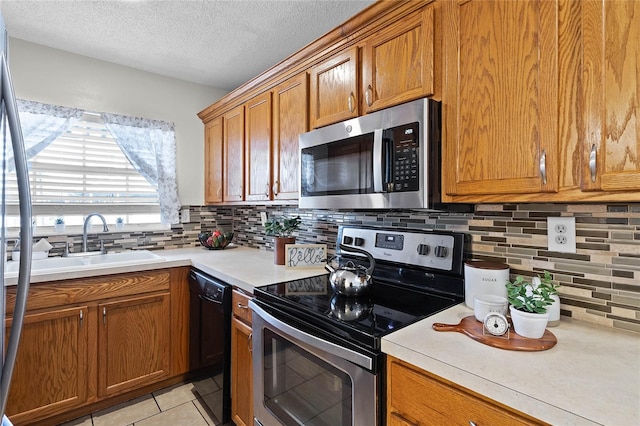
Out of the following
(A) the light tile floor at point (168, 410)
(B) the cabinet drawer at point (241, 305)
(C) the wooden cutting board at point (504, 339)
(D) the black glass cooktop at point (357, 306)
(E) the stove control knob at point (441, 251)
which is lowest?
(A) the light tile floor at point (168, 410)

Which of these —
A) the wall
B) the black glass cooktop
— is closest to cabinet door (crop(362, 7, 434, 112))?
the black glass cooktop

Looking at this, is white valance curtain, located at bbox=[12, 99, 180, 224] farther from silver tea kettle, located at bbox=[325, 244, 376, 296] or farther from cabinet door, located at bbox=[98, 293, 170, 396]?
silver tea kettle, located at bbox=[325, 244, 376, 296]

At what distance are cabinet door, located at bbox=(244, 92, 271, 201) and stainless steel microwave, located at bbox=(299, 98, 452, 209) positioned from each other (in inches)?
22.7

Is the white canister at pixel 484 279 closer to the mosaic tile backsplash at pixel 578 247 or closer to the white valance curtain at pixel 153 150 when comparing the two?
the mosaic tile backsplash at pixel 578 247

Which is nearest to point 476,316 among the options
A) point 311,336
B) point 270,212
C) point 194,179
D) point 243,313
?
point 311,336

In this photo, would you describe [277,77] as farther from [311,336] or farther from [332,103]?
[311,336]

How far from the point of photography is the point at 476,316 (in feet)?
3.46

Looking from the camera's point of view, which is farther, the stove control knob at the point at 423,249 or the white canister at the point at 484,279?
the stove control knob at the point at 423,249

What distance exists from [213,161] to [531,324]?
2678mm

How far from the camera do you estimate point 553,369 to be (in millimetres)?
781

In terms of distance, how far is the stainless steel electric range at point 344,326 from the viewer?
1.01m

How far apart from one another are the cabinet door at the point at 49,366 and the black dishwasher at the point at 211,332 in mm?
617

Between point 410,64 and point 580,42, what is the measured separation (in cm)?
56

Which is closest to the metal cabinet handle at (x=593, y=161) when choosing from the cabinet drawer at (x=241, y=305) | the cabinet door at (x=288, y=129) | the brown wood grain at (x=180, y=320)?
the cabinet door at (x=288, y=129)
